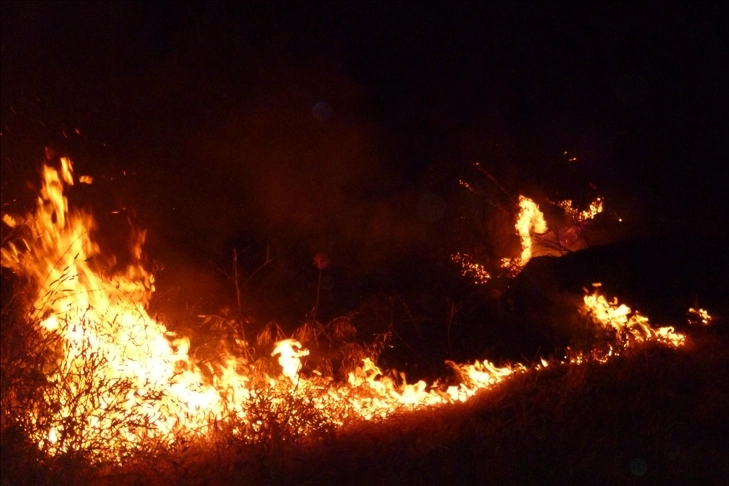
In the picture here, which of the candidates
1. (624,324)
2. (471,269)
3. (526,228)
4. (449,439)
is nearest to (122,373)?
(449,439)

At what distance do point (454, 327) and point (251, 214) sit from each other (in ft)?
10.8

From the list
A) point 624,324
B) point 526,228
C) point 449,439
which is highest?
point 526,228

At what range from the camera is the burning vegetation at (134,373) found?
15.5 ft

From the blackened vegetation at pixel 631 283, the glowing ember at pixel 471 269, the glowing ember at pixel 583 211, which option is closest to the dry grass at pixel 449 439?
the blackened vegetation at pixel 631 283

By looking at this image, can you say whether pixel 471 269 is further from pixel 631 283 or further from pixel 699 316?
pixel 699 316

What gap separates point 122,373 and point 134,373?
0.11 meters

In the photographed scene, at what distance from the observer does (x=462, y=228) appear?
11.2 meters

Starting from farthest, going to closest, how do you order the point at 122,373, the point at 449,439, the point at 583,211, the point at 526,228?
the point at 526,228 < the point at 583,211 < the point at 449,439 < the point at 122,373

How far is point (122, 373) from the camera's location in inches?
212

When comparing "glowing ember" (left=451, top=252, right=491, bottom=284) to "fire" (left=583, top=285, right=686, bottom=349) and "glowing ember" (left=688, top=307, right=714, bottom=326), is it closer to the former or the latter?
"fire" (left=583, top=285, right=686, bottom=349)

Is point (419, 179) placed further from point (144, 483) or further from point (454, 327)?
point (144, 483)

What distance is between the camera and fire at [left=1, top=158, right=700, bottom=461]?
4.87 m

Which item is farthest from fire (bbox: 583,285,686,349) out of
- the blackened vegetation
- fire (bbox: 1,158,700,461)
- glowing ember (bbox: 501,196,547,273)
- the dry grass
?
glowing ember (bbox: 501,196,547,273)

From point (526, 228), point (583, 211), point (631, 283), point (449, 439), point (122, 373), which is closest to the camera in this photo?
point (122, 373)
